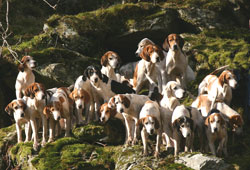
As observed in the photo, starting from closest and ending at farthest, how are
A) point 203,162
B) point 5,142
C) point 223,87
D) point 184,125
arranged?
point 203,162 → point 184,125 → point 223,87 → point 5,142

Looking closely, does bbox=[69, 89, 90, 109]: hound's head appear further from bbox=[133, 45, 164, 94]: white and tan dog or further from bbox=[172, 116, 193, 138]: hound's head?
bbox=[172, 116, 193, 138]: hound's head

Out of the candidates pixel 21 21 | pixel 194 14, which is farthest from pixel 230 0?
pixel 21 21

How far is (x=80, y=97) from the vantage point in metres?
14.9

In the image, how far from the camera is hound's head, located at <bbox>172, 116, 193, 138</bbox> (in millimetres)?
12055

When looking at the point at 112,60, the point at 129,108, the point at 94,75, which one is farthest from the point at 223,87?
the point at 112,60

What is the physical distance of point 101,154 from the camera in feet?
44.6

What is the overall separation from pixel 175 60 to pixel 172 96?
2.67 metres

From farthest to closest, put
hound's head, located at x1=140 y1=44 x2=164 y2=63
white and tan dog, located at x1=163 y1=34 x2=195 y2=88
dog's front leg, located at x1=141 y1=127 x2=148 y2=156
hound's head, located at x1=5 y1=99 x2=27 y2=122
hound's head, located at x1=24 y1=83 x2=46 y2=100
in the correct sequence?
1. white and tan dog, located at x1=163 y1=34 x2=195 y2=88
2. hound's head, located at x1=140 y1=44 x2=164 y2=63
3. hound's head, located at x1=5 y1=99 x2=27 y2=122
4. hound's head, located at x1=24 y1=83 x2=46 y2=100
5. dog's front leg, located at x1=141 y1=127 x2=148 y2=156

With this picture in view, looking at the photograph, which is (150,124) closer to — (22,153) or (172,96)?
(172,96)

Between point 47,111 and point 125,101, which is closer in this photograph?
point 125,101

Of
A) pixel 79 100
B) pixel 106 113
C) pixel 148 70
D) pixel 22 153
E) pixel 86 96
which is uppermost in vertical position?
pixel 148 70

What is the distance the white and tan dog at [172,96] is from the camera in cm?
1360

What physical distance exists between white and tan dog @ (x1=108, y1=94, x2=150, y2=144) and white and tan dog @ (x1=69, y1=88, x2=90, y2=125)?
1.39 m

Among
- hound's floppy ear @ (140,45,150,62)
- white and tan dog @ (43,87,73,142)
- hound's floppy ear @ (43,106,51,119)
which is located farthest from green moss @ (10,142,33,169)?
hound's floppy ear @ (140,45,150,62)
